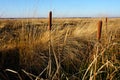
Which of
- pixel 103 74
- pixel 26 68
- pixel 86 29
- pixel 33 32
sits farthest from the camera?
pixel 86 29

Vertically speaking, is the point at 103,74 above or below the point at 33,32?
below

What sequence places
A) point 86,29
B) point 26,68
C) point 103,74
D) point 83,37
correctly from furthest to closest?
point 86,29, point 83,37, point 26,68, point 103,74

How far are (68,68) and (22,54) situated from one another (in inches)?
29.7

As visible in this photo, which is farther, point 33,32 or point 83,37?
point 83,37

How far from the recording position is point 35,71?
443 centimetres

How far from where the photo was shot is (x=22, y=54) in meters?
4.61

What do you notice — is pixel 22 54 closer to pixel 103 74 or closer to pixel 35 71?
pixel 35 71

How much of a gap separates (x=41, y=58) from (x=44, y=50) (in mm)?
309

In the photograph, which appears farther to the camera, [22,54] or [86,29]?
[86,29]

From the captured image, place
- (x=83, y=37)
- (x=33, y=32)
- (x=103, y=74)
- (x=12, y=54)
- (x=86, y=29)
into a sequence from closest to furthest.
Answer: (x=103, y=74)
(x=12, y=54)
(x=33, y=32)
(x=83, y=37)
(x=86, y=29)

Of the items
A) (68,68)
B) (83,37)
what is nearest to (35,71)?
(68,68)

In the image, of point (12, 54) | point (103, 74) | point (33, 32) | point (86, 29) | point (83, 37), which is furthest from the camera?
point (86, 29)

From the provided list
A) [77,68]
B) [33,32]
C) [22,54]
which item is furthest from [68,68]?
[33,32]

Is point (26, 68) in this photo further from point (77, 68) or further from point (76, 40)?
point (76, 40)
